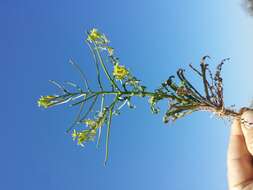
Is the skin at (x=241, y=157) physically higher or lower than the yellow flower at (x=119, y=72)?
lower

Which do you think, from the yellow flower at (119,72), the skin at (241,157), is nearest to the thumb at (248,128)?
the skin at (241,157)

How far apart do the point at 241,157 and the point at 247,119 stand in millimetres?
354

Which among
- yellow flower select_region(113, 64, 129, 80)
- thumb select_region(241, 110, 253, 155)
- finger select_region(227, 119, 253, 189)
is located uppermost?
yellow flower select_region(113, 64, 129, 80)

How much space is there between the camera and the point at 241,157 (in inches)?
168

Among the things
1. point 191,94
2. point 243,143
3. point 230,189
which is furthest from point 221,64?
point 230,189

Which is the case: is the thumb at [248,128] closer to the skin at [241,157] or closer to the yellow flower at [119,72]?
the skin at [241,157]

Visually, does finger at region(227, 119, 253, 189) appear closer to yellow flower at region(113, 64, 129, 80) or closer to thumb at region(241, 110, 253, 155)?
thumb at region(241, 110, 253, 155)

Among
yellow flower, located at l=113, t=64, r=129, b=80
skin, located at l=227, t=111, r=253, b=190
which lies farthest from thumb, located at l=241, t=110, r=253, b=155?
yellow flower, located at l=113, t=64, r=129, b=80

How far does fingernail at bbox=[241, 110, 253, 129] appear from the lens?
422 cm

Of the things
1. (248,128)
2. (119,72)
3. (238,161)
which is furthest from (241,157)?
(119,72)

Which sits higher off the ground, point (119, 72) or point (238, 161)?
point (119, 72)

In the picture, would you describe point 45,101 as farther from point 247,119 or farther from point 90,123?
point 247,119

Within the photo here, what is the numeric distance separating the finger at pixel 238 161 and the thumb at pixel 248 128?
7cm

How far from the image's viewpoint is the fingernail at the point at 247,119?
4.22 m
